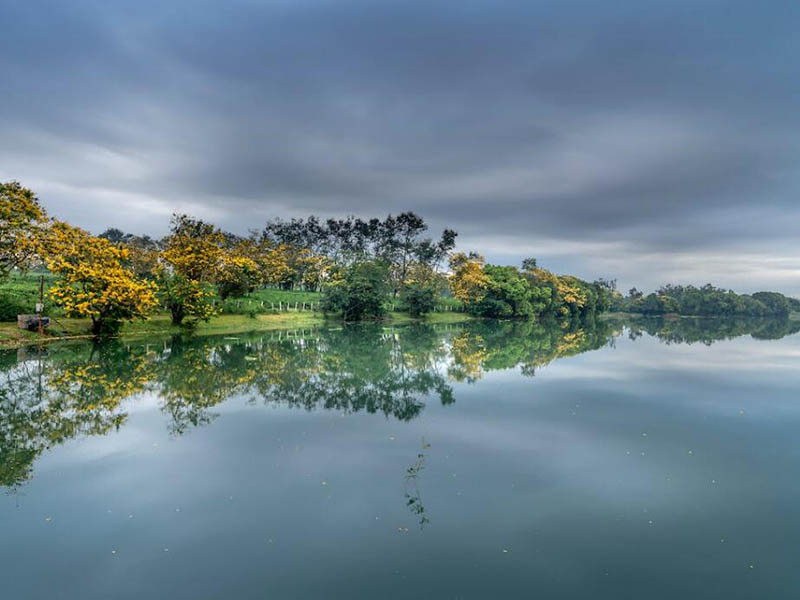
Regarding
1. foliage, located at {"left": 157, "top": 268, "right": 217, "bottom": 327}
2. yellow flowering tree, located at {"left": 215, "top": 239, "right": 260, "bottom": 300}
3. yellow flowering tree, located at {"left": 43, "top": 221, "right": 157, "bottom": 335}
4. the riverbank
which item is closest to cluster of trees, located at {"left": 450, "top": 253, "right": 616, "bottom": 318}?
the riverbank

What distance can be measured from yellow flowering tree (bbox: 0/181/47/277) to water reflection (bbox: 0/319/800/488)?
289 inches

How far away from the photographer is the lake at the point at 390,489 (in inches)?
248

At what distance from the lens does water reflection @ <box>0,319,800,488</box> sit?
1311cm

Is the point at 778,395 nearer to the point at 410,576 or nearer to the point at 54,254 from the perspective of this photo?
the point at 410,576

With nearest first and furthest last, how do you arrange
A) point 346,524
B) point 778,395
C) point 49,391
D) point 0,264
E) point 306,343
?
1. point 346,524
2. point 49,391
3. point 778,395
4. point 0,264
5. point 306,343

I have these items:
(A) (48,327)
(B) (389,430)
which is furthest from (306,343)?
(B) (389,430)

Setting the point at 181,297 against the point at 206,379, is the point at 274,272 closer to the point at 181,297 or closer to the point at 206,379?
the point at 181,297

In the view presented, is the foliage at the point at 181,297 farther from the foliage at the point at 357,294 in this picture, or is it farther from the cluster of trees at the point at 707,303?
the cluster of trees at the point at 707,303

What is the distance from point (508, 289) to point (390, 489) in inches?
2688

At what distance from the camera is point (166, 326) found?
37.7 metres

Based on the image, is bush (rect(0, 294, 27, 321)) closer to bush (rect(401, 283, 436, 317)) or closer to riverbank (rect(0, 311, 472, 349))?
riverbank (rect(0, 311, 472, 349))

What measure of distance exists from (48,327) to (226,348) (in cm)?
1234

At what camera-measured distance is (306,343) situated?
1378 inches

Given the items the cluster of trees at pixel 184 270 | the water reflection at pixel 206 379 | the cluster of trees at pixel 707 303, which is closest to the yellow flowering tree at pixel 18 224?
the cluster of trees at pixel 184 270
